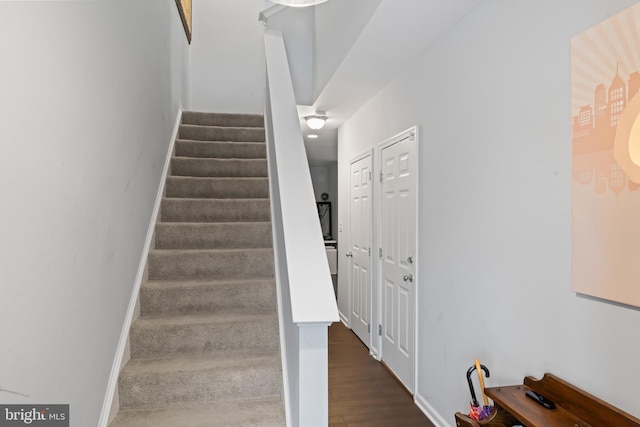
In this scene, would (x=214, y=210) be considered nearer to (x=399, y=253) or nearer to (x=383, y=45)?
(x=399, y=253)

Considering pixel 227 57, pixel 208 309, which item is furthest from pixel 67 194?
pixel 227 57

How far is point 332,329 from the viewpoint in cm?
459

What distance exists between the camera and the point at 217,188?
309 centimetres

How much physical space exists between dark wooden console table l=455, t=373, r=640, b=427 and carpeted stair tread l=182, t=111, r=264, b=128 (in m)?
3.24

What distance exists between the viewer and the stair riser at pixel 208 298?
2191mm

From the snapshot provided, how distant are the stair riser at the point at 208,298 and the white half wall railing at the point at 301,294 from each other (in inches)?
7.8

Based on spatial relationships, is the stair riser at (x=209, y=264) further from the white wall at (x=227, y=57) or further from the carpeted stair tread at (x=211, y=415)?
the white wall at (x=227, y=57)

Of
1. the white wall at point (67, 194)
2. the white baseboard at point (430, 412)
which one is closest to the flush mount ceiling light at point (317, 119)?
the white wall at point (67, 194)

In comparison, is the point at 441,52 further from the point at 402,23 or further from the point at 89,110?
the point at 89,110

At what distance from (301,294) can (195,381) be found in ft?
2.78

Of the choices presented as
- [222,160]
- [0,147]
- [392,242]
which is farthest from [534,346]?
[222,160]

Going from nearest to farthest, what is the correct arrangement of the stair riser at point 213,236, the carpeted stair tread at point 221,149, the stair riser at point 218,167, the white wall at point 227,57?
the stair riser at point 213,236 → the stair riser at point 218,167 → the carpeted stair tread at point 221,149 → the white wall at point 227,57

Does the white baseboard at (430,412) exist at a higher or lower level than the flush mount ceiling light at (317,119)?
lower

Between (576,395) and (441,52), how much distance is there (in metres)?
1.94
